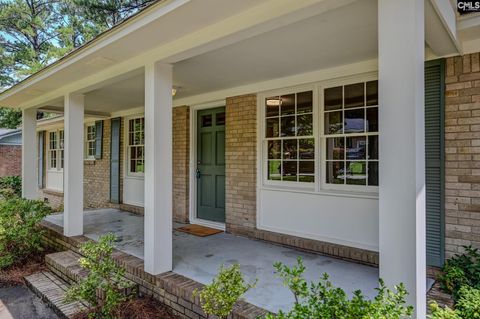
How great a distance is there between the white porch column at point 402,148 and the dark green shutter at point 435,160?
158 centimetres

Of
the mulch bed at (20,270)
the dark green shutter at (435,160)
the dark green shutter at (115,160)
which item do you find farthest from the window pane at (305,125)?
the dark green shutter at (115,160)

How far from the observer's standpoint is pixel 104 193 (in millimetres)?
8031

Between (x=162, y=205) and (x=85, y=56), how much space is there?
200cm

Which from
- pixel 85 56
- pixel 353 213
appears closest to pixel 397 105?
pixel 353 213

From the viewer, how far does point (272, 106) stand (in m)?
4.67

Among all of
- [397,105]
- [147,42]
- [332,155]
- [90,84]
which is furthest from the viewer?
[90,84]

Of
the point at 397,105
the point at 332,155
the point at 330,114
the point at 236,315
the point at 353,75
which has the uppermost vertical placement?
the point at 353,75

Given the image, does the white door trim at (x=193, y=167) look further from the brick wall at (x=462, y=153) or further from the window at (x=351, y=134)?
the brick wall at (x=462, y=153)

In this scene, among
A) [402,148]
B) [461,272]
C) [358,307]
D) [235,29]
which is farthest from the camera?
[461,272]

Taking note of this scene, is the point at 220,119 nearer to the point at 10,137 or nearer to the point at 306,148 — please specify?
the point at 306,148

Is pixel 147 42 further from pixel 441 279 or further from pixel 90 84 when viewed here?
pixel 441 279

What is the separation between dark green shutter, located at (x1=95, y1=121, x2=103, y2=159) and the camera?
8102 mm

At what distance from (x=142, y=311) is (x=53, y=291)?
152 cm

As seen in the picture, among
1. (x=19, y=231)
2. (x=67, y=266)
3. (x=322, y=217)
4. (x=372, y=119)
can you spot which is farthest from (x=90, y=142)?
(x=372, y=119)
